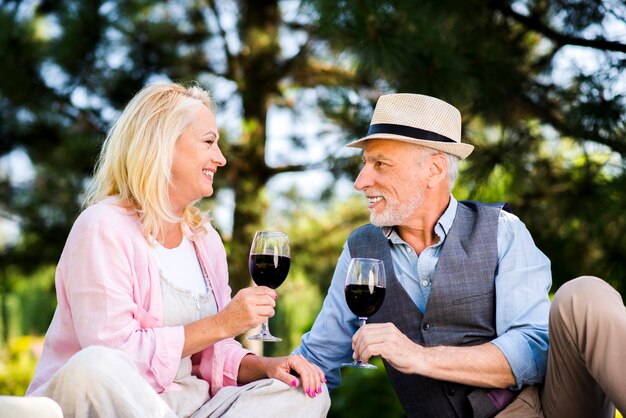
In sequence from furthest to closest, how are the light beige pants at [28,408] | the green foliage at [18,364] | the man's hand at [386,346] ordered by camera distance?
the green foliage at [18,364] → the man's hand at [386,346] → the light beige pants at [28,408]

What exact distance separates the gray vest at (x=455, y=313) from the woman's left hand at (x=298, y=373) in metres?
0.38

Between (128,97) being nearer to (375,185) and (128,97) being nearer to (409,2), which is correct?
(409,2)

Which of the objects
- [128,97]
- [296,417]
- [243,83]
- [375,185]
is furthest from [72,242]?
[243,83]

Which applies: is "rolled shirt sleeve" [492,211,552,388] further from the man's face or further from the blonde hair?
the blonde hair

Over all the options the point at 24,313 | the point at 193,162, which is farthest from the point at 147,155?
the point at 24,313

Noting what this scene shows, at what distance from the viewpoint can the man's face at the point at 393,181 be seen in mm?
3197

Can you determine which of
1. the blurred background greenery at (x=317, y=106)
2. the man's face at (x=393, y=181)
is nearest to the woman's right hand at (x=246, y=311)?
the man's face at (x=393, y=181)

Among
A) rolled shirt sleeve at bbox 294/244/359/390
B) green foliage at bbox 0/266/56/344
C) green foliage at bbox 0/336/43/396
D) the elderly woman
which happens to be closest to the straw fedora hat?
rolled shirt sleeve at bbox 294/244/359/390

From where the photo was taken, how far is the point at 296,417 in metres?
2.81

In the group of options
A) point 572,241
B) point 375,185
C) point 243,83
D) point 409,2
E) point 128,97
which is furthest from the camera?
point 243,83

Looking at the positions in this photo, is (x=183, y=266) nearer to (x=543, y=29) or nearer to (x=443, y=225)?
(x=443, y=225)

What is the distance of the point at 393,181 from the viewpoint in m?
3.23

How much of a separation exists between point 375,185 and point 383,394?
12.2ft

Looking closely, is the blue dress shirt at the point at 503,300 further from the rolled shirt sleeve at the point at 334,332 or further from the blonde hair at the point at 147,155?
the blonde hair at the point at 147,155
